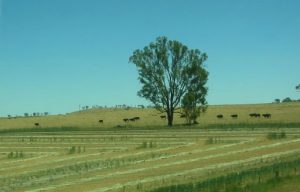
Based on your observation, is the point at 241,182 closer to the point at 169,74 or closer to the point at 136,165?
the point at 136,165

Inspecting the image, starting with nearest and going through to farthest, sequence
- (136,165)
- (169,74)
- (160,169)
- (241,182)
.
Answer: (241,182) < (160,169) < (136,165) < (169,74)

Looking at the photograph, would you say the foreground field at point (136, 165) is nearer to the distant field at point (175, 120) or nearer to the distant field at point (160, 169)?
the distant field at point (160, 169)

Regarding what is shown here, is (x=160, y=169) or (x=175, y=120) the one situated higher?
(x=175, y=120)

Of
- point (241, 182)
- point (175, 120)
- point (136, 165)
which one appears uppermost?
point (175, 120)

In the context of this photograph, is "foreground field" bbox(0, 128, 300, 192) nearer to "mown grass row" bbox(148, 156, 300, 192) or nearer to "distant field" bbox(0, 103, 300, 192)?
"distant field" bbox(0, 103, 300, 192)

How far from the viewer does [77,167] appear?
26.8m

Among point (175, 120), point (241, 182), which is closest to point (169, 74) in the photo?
point (175, 120)

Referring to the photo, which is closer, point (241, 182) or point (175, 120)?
point (241, 182)

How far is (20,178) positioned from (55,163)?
6215mm

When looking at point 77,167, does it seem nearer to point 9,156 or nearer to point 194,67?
point 9,156

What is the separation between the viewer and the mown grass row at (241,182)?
652 inches

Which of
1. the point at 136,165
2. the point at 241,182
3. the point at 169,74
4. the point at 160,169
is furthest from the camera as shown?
the point at 169,74

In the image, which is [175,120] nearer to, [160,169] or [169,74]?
[169,74]

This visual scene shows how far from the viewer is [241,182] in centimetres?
1756
